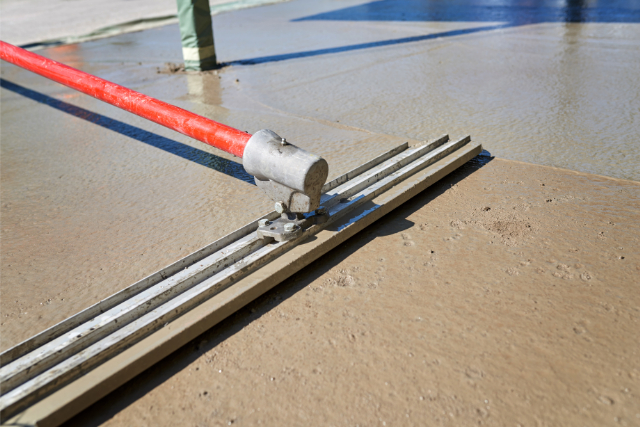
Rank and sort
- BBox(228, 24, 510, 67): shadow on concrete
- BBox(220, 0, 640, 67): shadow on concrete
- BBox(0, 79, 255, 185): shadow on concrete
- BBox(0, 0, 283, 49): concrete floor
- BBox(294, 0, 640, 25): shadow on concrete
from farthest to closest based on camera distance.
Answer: BBox(0, 0, 283, 49): concrete floor, BBox(294, 0, 640, 25): shadow on concrete, BBox(220, 0, 640, 67): shadow on concrete, BBox(228, 24, 510, 67): shadow on concrete, BBox(0, 79, 255, 185): shadow on concrete

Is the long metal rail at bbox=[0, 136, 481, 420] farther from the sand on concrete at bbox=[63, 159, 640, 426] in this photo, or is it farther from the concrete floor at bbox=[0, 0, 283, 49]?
the concrete floor at bbox=[0, 0, 283, 49]

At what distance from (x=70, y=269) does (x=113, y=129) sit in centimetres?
177

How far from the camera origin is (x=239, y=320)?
58.7 inches

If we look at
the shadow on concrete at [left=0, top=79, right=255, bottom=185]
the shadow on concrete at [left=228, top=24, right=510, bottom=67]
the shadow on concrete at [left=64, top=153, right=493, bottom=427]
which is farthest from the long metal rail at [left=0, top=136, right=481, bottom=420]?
the shadow on concrete at [left=228, top=24, right=510, bottom=67]

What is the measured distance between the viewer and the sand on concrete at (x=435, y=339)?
1177 millimetres

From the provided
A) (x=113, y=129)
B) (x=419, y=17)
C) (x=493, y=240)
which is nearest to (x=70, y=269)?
(x=493, y=240)

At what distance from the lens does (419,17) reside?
6.52 metres

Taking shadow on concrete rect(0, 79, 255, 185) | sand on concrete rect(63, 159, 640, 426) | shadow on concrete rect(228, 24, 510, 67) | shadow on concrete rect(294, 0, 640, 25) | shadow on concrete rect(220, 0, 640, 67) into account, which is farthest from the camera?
shadow on concrete rect(294, 0, 640, 25)

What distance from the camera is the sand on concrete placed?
46.3 inches

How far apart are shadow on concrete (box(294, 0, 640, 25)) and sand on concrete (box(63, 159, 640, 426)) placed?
495 cm

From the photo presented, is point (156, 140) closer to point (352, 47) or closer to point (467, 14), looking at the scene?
point (352, 47)

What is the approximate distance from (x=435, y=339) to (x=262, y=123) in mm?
2184

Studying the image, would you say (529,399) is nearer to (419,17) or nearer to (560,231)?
(560,231)

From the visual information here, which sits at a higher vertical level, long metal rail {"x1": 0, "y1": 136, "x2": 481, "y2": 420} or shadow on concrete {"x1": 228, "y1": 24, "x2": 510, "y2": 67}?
shadow on concrete {"x1": 228, "y1": 24, "x2": 510, "y2": 67}
